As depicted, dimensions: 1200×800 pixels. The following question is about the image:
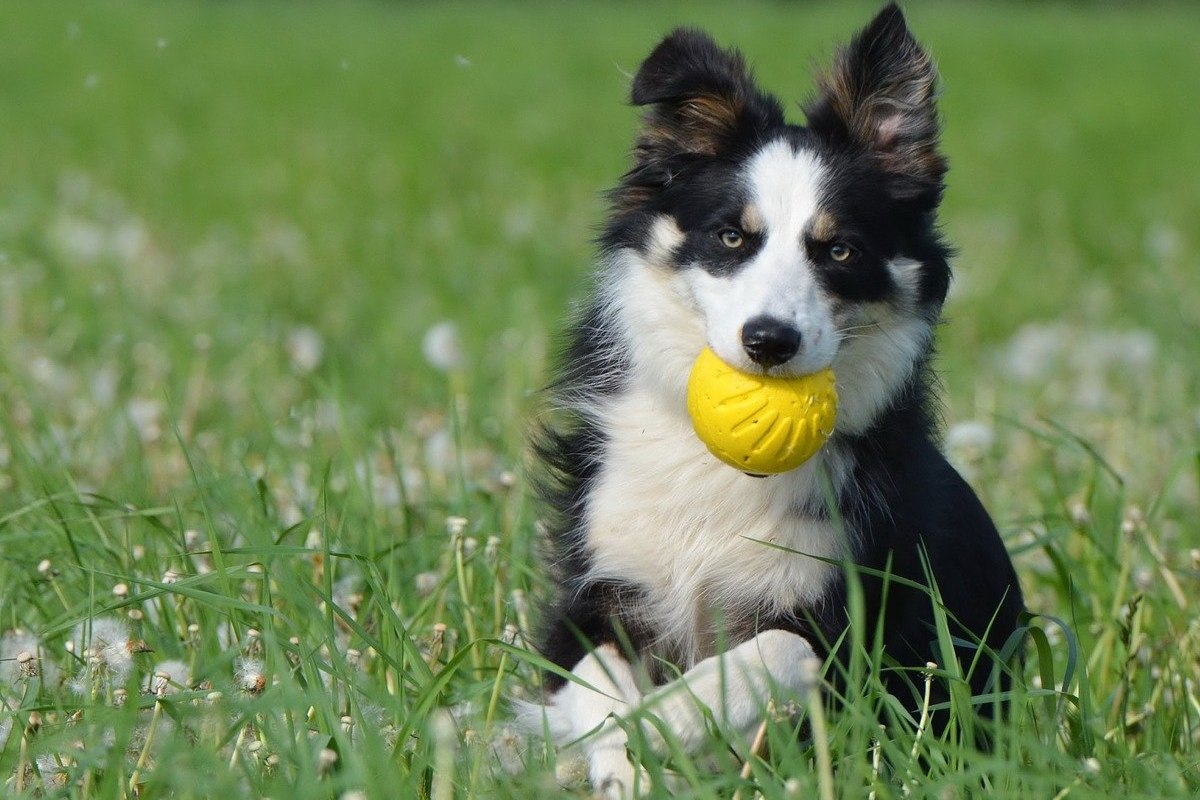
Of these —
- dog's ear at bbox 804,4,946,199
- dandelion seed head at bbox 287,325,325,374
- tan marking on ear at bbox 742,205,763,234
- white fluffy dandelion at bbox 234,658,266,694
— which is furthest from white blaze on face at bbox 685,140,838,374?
dandelion seed head at bbox 287,325,325,374

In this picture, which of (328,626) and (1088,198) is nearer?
(328,626)

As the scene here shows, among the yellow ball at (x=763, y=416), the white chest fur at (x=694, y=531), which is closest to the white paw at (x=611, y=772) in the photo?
the white chest fur at (x=694, y=531)

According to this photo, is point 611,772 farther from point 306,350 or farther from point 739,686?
point 306,350

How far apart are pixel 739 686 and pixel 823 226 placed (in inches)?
34.9

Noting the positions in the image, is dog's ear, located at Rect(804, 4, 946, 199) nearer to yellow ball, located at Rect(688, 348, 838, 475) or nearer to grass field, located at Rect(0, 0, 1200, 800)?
grass field, located at Rect(0, 0, 1200, 800)

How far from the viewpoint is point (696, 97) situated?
314 cm

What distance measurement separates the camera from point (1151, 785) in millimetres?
2377

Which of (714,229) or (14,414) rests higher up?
(714,229)

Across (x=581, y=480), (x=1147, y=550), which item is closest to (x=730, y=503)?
(x=581, y=480)

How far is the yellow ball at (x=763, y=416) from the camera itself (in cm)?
277

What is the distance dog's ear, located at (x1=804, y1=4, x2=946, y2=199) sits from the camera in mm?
3184

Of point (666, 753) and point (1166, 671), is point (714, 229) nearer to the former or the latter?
point (666, 753)

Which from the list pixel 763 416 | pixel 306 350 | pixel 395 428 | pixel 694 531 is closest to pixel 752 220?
pixel 763 416

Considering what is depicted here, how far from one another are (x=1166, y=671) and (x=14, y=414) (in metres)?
3.29
